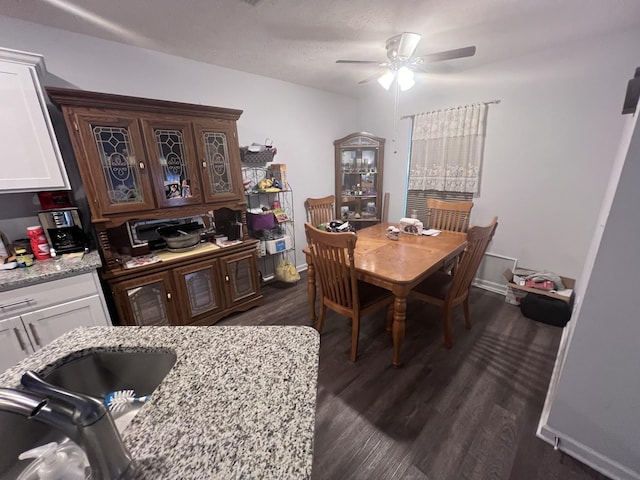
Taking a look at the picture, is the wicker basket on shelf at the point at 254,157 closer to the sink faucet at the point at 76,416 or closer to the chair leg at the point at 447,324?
the chair leg at the point at 447,324

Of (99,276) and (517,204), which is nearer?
(99,276)

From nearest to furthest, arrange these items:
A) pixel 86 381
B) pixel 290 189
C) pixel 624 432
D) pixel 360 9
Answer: pixel 86 381, pixel 624 432, pixel 360 9, pixel 290 189

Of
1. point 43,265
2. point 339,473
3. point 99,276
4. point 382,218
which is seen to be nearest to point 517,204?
point 382,218

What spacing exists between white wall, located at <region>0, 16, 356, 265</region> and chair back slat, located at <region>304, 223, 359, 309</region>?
5.29 feet

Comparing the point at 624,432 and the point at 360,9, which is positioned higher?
the point at 360,9

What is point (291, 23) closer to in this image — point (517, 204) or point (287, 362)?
point (287, 362)

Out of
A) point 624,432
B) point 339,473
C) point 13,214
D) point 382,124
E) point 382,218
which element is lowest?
point 339,473

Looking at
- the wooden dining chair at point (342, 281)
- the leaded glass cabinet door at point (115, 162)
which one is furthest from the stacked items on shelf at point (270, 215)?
the wooden dining chair at point (342, 281)

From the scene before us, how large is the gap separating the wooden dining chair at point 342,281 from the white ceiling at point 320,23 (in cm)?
137

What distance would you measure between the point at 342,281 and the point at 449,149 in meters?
2.20

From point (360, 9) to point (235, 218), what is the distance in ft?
6.28

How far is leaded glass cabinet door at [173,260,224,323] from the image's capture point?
82.0 inches

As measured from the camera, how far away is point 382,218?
3.70m

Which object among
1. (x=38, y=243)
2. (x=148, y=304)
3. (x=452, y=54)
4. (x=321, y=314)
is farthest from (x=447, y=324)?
(x=38, y=243)
